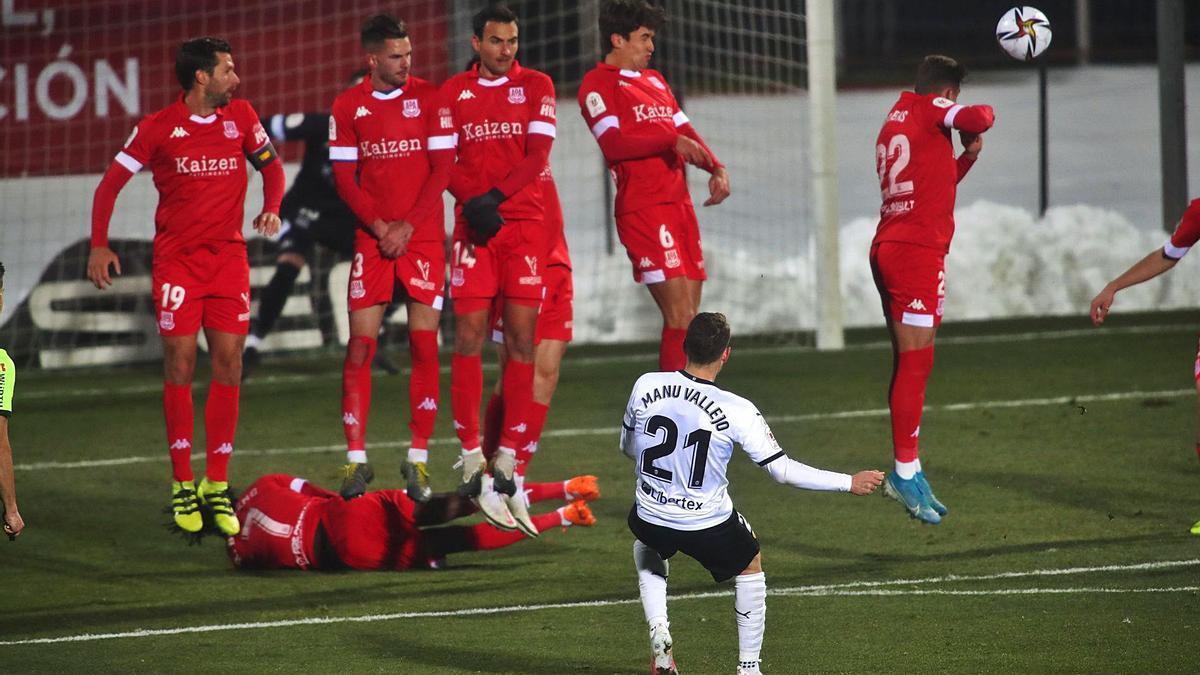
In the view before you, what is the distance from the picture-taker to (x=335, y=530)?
8.55 metres

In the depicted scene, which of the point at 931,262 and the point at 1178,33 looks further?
the point at 1178,33

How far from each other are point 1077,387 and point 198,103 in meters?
6.80

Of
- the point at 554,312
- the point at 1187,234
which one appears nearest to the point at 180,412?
the point at 554,312

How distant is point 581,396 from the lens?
13258 millimetres

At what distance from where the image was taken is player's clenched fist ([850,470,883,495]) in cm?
600

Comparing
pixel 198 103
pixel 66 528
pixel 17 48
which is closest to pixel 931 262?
pixel 198 103

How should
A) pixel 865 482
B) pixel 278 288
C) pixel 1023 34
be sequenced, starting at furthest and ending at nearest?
pixel 278 288 → pixel 1023 34 → pixel 865 482

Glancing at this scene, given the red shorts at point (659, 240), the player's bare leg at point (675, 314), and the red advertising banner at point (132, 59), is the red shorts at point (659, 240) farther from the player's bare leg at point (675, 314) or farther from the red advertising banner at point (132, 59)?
the red advertising banner at point (132, 59)

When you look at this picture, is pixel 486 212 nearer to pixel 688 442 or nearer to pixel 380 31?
pixel 380 31

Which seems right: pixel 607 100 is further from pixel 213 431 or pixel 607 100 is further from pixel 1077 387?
pixel 1077 387

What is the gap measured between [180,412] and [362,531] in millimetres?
1292

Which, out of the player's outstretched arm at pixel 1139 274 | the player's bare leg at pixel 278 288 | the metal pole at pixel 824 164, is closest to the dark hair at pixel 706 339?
the player's outstretched arm at pixel 1139 274

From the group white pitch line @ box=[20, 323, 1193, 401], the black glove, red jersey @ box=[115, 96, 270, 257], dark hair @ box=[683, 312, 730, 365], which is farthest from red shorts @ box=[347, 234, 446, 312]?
white pitch line @ box=[20, 323, 1193, 401]

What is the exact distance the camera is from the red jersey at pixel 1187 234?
7680 millimetres
